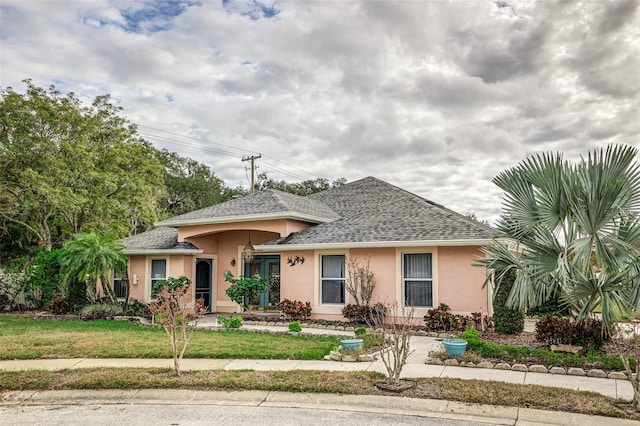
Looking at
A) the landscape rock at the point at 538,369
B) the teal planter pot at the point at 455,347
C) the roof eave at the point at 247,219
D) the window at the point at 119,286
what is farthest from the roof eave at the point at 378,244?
the window at the point at 119,286

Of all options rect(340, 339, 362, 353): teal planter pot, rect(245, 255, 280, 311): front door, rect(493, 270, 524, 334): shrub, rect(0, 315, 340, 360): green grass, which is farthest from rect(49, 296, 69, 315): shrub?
rect(493, 270, 524, 334): shrub

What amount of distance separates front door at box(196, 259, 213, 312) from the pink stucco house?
0.13 feet

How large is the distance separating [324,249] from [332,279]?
1032 mm

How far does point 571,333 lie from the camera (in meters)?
9.98

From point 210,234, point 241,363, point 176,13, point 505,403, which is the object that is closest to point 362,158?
point 210,234

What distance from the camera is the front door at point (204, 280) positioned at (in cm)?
1925

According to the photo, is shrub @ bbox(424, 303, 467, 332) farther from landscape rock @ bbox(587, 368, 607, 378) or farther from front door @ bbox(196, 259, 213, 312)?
front door @ bbox(196, 259, 213, 312)

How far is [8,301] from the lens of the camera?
20.7 metres

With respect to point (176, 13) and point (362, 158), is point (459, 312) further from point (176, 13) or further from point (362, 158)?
point (362, 158)

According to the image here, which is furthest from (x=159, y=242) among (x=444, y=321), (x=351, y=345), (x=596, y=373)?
(x=596, y=373)

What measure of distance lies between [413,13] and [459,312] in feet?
27.4

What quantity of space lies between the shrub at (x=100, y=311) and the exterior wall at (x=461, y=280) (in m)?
11.7

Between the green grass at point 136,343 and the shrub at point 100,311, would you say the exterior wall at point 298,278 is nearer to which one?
the green grass at point 136,343

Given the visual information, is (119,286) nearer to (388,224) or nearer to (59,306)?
(59,306)
